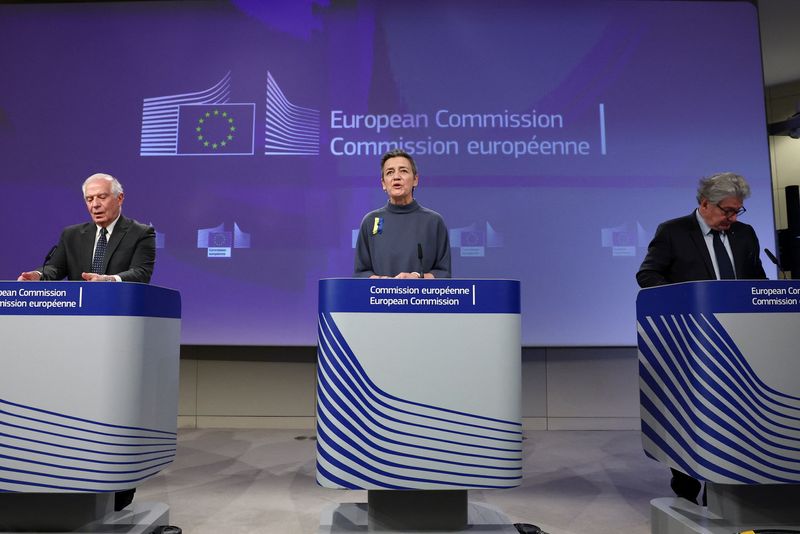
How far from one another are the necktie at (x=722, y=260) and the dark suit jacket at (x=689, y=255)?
0.03 metres

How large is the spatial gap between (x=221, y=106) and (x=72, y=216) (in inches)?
57.6

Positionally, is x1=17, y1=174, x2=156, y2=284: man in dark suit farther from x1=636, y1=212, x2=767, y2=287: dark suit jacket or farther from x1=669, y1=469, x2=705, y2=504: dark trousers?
x1=669, y1=469, x2=705, y2=504: dark trousers

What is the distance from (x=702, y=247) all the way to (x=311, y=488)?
222cm

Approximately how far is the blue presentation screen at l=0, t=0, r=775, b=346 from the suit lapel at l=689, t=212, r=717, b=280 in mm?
1928

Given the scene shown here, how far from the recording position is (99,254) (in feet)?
8.16

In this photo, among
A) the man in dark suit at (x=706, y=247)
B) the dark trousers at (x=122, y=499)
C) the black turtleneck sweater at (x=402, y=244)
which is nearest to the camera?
the dark trousers at (x=122, y=499)

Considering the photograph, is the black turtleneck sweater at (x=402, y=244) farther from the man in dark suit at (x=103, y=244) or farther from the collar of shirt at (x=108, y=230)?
the collar of shirt at (x=108, y=230)

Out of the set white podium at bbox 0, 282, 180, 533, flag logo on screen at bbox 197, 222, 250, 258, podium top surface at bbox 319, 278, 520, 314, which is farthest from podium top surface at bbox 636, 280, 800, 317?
flag logo on screen at bbox 197, 222, 250, 258

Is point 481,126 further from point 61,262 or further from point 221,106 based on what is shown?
point 61,262

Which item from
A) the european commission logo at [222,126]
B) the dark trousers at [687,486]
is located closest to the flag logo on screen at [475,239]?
the european commission logo at [222,126]

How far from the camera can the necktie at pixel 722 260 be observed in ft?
8.07

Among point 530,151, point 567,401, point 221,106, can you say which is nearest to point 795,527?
point 567,401

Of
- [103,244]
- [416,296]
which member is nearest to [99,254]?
[103,244]

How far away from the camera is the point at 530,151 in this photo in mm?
4516
